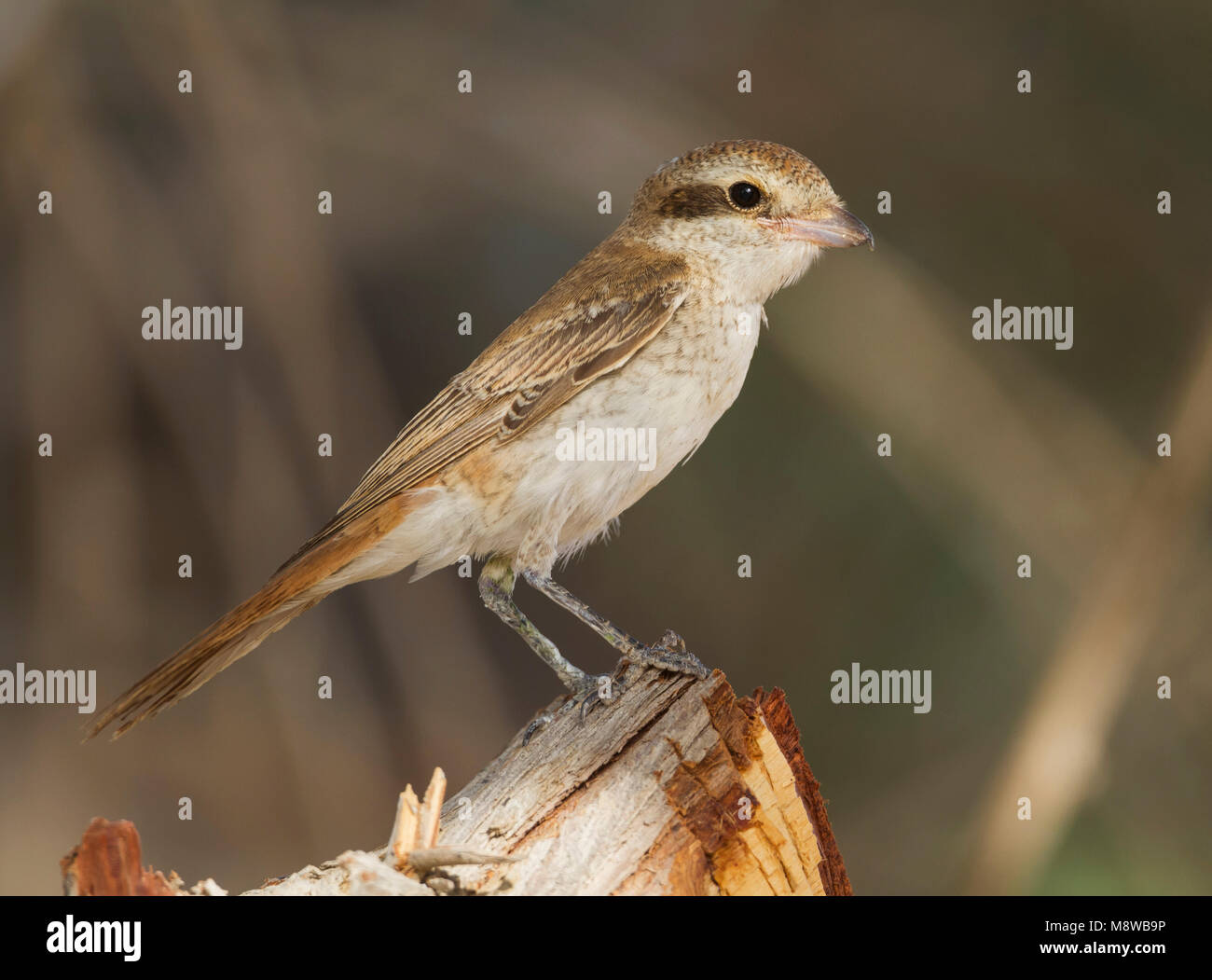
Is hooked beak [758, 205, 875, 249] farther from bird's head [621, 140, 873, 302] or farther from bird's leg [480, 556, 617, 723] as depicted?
bird's leg [480, 556, 617, 723]

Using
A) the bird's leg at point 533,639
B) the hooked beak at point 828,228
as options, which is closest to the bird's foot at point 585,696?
the bird's leg at point 533,639

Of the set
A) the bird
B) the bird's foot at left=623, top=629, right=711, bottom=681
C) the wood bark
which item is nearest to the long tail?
the bird

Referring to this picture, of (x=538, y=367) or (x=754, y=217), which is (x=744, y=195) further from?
(x=538, y=367)

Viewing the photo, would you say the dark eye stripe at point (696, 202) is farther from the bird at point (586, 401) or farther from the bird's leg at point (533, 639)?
the bird's leg at point (533, 639)

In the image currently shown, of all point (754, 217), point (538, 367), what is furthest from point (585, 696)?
point (754, 217)

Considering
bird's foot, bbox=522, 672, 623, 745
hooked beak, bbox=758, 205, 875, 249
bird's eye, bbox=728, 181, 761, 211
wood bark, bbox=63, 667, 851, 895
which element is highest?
bird's eye, bbox=728, 181, 761, 211

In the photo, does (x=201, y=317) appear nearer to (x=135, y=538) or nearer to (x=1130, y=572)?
(x=135, y=538)
